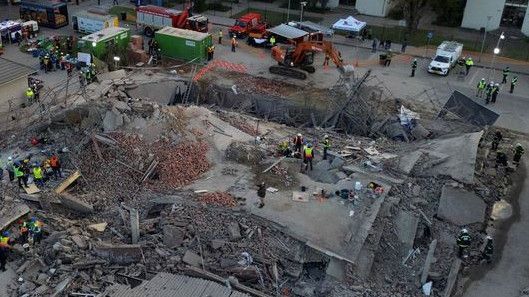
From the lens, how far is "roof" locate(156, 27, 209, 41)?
3700cm

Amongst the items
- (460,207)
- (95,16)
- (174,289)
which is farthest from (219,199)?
(95,16)

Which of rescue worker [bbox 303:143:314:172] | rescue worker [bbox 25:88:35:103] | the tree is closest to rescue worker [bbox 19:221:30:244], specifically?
rescue worker [bbox 303:143:314:172]

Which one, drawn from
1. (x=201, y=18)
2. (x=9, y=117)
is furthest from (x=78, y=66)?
(x=201, y=18)

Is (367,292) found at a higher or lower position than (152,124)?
lower

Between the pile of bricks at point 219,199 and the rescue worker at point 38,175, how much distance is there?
21.6 ft

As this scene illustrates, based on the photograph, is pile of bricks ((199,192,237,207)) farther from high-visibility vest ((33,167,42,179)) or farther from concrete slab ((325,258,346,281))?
high-visibility vest ((33,167,42,179))

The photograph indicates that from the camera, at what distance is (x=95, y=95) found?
28328mm

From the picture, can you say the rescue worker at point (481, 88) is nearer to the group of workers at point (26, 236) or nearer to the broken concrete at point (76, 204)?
the broken concrete at point (76, 204)

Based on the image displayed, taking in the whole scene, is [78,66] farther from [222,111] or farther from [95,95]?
[222,111]

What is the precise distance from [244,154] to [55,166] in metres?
7.75

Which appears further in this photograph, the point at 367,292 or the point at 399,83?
the point at 399,83

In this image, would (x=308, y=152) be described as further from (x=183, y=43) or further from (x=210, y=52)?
(x=183, y=43)

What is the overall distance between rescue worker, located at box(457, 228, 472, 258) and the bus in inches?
1394

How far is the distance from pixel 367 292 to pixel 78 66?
24780mm
